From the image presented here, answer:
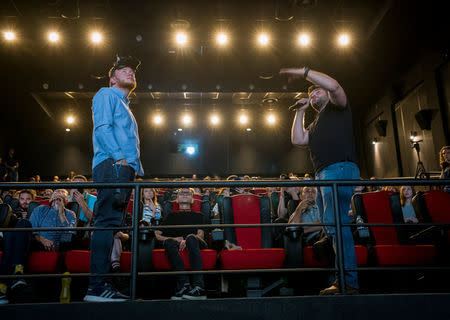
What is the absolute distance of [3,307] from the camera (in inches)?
61.1

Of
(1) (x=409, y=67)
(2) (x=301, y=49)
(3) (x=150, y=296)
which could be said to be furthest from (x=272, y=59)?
(3) (x=150, y=296)

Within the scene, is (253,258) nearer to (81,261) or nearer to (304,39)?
(81,261)

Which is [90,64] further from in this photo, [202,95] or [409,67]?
[409,67]

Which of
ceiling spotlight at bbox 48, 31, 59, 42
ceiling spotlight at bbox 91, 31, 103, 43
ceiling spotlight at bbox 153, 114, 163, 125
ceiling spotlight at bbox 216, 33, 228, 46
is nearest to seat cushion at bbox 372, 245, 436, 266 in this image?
ceiling spotlight at bbox 216, 33, 228, 46

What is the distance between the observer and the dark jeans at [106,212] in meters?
1.83

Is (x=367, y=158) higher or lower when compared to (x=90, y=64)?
lower

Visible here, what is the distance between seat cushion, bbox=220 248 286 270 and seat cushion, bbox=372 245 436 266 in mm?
748

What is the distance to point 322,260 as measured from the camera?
8.29 feet

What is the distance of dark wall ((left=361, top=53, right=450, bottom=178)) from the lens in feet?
21.7

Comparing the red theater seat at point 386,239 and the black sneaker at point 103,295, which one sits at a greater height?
the red theater seat at point 386,239

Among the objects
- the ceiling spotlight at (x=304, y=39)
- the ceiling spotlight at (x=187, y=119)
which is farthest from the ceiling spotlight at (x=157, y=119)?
the ceiling spotlight at (x=304, y=39)

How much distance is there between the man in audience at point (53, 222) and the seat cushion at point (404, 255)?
2.37 metres

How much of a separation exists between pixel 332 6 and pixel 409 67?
268 cm

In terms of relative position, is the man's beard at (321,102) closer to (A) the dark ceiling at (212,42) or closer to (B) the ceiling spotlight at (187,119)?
(A) the dark ceiling at (212,42)
